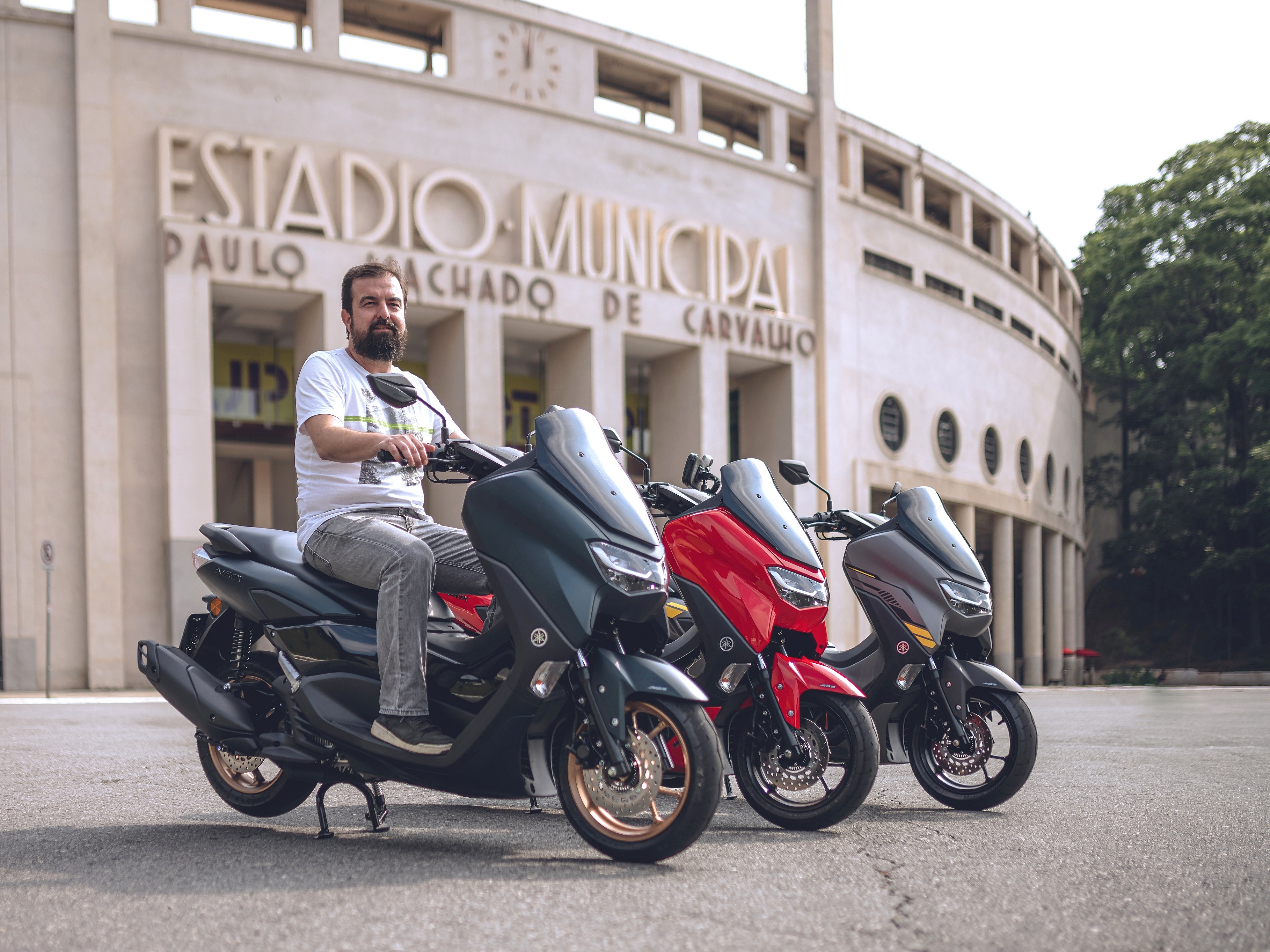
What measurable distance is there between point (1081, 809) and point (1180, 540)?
42426 mm

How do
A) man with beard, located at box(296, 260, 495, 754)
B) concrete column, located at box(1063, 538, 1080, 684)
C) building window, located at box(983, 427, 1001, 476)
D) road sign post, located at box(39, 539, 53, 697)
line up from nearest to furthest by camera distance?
man with beard, located at box(296, 260, 495, 754), road sign post, located at box(39, 539, 53, 697), building window, located at box(983, 427, 1001, 476), concrete column, located at box(1063, 538, 1080, 684)

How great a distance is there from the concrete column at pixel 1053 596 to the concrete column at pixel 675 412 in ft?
66.8

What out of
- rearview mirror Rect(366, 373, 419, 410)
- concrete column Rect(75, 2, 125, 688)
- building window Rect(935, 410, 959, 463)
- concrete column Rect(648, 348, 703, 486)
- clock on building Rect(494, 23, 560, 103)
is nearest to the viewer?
rearview mirror Rect(366, 373, 419, 410)

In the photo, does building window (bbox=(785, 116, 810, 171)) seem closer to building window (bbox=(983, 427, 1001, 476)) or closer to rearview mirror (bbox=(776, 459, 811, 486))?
building window (bbox=(983, 427, 1001, 476))

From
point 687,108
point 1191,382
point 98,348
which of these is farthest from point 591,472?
point 1191,382

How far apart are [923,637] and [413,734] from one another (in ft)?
8.32

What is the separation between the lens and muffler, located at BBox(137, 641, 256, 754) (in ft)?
14.2

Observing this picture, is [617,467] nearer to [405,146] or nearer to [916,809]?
[916,809]

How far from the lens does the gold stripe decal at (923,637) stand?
217 inches

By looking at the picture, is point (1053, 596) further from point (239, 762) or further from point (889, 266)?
point (239, 762)

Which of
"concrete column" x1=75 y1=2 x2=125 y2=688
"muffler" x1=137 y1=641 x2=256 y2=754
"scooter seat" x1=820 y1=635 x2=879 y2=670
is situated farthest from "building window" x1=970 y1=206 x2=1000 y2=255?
"muffler" x1=137 y1=641 x2=256 y2=754

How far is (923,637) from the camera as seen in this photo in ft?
18.2

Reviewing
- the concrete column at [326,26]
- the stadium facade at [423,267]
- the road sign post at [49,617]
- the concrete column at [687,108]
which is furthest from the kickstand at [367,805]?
the concrete column at [687,108]

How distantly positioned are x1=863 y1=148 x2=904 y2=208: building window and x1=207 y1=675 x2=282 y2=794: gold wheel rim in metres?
29.9
